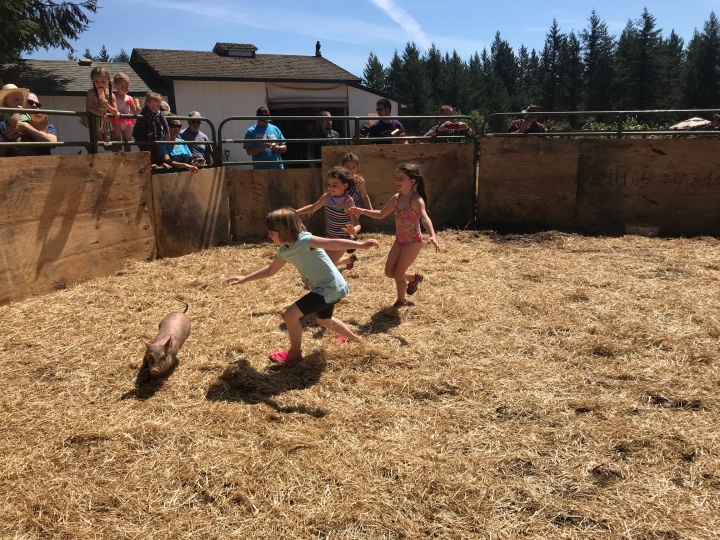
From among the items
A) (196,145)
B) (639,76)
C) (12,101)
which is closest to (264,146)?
(196,145)

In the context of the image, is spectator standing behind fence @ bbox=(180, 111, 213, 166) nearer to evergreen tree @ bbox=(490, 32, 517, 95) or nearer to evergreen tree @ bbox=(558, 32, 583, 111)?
evergreen tree @ bbox=(558, 32, 583, 111)

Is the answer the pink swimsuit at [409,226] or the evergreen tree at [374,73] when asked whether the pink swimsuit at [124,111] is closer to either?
the pink swimsuit at [409,226]

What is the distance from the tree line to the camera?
177 feet

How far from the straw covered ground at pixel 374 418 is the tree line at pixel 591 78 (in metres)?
46.1

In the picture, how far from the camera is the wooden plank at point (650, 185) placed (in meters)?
9.15

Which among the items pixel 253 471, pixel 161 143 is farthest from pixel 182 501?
pixel 161 143

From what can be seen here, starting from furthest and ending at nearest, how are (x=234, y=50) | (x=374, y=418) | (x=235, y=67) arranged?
(x=234, y=50)
(x=235, y=67)
(x=374, y=418)

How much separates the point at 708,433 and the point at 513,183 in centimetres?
715

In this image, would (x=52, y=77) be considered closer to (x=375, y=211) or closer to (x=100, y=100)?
(x=100, y=100)

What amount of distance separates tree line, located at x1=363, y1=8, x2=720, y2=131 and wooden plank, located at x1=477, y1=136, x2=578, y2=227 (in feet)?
134

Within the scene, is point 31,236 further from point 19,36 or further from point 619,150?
point 19,36

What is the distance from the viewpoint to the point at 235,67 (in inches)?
840

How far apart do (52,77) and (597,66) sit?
61.0 metres

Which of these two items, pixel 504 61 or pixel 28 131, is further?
pixel 504 61
